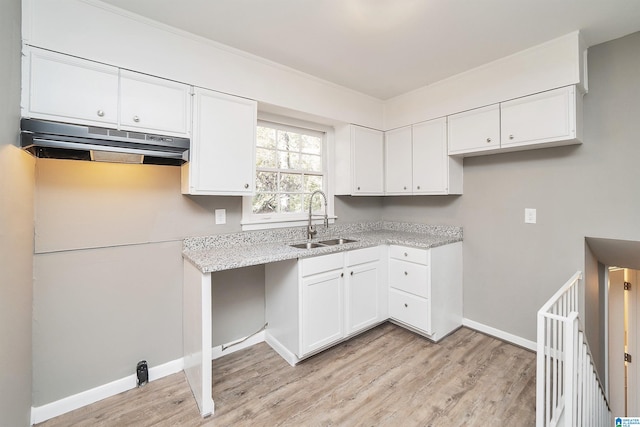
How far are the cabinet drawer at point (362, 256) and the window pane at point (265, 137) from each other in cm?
131

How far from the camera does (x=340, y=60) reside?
2314 mm

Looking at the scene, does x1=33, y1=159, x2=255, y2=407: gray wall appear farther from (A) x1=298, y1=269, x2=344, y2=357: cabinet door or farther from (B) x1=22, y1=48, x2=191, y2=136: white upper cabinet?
(A) x1=298, y1=269, x2=344, y2=357: cabinet door

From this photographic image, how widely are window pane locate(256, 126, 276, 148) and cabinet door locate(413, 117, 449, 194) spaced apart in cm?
150

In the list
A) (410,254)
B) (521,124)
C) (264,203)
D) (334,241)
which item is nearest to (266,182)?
(264,203)

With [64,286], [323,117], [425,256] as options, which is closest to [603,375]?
[425,256]

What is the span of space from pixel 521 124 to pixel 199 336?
9.37 feet

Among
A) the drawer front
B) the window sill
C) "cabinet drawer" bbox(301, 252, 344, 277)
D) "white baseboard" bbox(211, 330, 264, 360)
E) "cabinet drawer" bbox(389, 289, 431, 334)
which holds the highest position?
the window sill

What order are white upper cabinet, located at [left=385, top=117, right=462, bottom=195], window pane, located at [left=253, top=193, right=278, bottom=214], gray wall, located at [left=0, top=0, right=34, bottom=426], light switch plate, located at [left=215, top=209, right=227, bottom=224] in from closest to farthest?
gray wall, located at [left=0, top=0, right=34, bottom=426]
light switch plate, located at [left=215, top=209, right=227, bottom=224]
window pane, located at [left=253, top=193, right=278, bottom=214]
white upper cabinet, located at [left=385, top=117, right=462, bottom=195]

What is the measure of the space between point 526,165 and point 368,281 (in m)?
1.76

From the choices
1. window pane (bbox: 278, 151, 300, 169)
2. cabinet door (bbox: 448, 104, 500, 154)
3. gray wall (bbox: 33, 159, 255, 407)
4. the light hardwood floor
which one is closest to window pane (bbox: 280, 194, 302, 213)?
window pane (bbox: 278, 151, 300, 169)

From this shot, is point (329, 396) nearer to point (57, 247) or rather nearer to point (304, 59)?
point (57, 247)

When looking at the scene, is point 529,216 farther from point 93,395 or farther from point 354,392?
point 93,395

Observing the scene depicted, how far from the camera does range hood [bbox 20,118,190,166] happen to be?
1.40 meters

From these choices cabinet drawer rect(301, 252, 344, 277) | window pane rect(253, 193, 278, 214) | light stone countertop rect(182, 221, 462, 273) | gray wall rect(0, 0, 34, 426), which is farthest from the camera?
window pane rect(253, 193, 278, 214)
